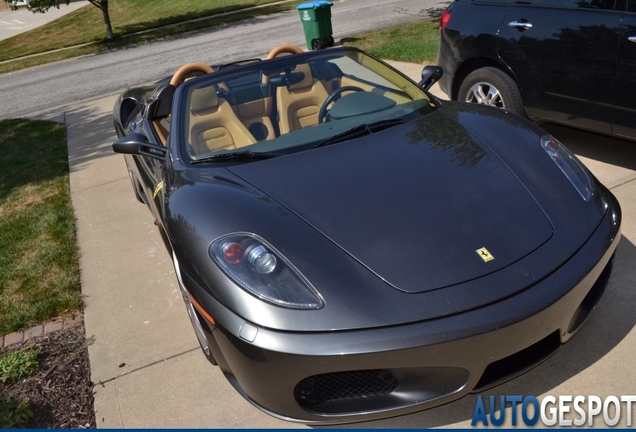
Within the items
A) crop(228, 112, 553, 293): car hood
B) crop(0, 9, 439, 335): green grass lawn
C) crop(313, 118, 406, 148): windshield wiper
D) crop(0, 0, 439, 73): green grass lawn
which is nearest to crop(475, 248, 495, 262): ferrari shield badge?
crop(228, 112, 553, 293): car hood

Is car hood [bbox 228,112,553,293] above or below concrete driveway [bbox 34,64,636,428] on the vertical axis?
above

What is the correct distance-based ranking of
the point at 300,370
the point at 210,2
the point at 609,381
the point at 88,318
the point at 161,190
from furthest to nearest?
the point at 210,2 < the point at 88,318 < the point at 161,190 < the point at 609,381 < the point at 300,370

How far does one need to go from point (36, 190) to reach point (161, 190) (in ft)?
12.1

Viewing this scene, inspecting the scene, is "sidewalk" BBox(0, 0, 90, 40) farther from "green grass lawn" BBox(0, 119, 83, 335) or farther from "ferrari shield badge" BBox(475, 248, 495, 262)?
"ferrari shield badge" BBox(475, 248, 495, 262)

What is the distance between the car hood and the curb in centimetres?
159

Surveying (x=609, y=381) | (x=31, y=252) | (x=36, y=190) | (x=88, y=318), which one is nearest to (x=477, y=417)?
(x=609, y=381)

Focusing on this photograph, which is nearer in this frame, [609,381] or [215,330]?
[215,330]

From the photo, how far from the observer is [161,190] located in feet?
11.7

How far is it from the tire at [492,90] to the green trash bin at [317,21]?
21.9 ft

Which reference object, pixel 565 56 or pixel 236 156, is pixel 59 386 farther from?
pixel 565 56

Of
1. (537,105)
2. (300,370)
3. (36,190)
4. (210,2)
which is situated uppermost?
(300,370)

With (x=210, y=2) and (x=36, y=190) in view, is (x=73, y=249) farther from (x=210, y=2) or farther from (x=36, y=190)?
(x=210, y=2)

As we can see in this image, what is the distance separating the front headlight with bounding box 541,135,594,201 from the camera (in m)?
2.95

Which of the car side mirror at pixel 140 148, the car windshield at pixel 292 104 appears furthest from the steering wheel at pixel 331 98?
the car side mirror at pixel 140 148
